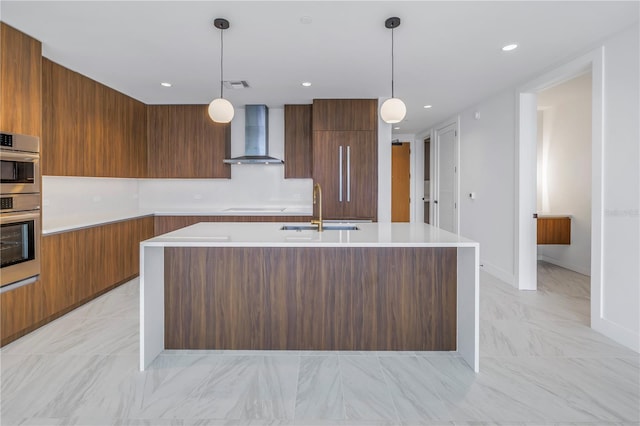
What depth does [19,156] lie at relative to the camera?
2904mm

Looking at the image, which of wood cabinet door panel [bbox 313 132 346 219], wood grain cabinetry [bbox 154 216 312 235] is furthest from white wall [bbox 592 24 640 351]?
wood grain cabinetry [bbox 154 216 312 235]

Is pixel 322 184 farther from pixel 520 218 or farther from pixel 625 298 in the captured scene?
pixel 625 298

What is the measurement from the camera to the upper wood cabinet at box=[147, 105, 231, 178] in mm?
5500

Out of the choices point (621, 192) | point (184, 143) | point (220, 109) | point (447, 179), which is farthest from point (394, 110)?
point (447, 179)

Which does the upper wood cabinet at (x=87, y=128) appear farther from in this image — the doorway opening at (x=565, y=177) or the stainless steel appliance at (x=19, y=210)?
the doorway opening at (x=565, y=177)

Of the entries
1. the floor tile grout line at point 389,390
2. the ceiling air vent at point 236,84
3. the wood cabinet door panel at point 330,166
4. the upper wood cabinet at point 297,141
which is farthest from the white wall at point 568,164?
the floor tile grout line at point 389,390

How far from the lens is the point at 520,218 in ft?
14.4

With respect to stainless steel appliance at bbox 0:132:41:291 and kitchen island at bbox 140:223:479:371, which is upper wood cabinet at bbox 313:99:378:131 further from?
stainless steel appliance at bbox 0:132:41:291

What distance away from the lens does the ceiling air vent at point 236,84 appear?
4277mm

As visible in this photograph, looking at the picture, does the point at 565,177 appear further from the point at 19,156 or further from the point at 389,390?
the point at 19,156

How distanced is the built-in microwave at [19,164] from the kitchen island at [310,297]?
1347mm

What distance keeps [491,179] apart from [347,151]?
2.01 meters

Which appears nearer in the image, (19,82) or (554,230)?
(19,82)

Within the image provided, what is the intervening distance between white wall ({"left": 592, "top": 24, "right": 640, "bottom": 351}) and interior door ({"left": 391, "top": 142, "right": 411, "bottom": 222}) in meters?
5.49
